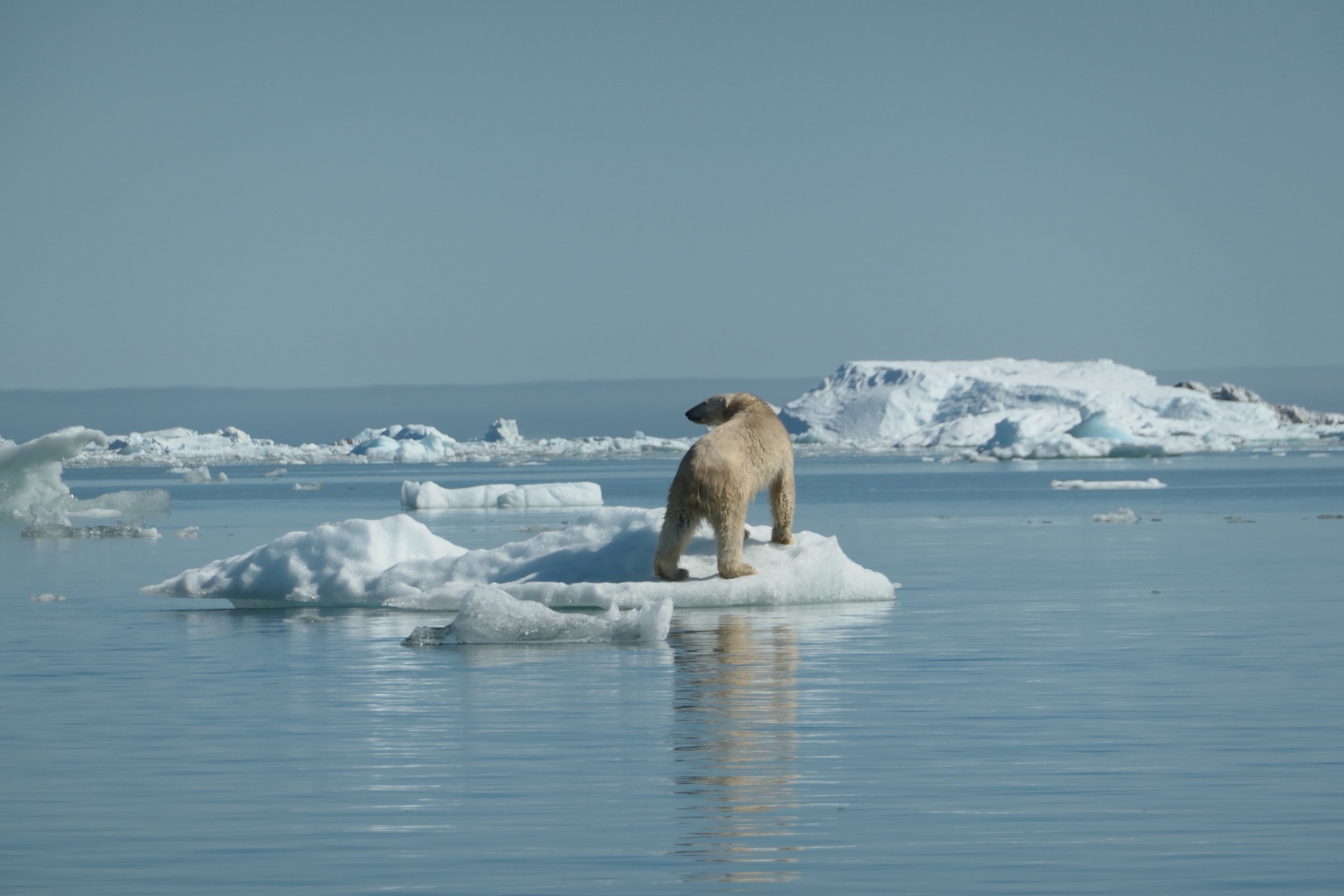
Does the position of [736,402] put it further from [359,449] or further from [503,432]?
[503,432]

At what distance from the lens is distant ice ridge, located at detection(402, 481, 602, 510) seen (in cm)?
4478

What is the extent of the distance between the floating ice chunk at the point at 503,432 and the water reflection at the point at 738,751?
14837 cm

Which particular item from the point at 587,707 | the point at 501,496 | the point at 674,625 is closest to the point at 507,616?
the point at 674,625

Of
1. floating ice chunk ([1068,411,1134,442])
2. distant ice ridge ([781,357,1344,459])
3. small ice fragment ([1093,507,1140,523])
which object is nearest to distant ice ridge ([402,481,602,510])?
small ice fragment ([1093,507,1140,523])

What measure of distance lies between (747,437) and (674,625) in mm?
1976

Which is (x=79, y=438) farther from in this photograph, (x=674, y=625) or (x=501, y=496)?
(x=674, y=625)

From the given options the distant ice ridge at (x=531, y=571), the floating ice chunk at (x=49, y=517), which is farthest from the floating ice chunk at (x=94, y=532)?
the distant ice ridge at (x=531, y=571)

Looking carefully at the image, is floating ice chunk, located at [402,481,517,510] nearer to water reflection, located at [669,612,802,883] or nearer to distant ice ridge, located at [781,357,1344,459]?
water reflection, located at [669,612,802,883]

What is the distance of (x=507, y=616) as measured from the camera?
13555mm

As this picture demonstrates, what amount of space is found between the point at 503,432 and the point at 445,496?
373ft

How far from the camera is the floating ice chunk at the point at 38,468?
35812 mm

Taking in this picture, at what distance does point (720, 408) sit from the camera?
16938 mm

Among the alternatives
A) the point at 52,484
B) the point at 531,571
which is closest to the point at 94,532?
the point at 52,484

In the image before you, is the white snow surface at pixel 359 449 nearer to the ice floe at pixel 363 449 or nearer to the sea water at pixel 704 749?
the ice floe at pixel 363 449
